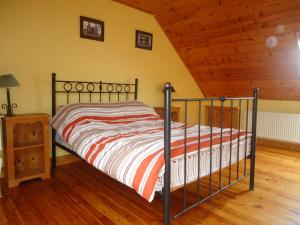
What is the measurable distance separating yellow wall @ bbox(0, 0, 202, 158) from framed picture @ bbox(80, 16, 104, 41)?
6 centimetres

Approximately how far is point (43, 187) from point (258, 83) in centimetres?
353

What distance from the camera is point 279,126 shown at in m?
3.88

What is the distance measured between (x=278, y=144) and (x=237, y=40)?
2.02m

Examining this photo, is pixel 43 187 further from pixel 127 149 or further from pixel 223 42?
pixel 223 42

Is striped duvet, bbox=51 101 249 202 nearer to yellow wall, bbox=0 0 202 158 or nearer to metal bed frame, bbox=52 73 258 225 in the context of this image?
metal bed frame, bbox=52 73 258 225

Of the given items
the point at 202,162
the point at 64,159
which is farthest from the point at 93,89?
the point at 202,162

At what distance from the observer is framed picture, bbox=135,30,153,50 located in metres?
3.67

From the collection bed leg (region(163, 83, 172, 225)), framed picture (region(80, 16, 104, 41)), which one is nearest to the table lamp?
framed picture (region(80, 16, 104, 41))

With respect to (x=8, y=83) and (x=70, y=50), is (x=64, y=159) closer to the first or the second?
(x=8, y=83)

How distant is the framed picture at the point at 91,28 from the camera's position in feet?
9.90

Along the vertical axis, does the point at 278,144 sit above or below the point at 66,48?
below

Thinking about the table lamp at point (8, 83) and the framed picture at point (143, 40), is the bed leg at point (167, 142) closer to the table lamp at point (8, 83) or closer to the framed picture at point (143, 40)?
the table lamp at point (8, 83)

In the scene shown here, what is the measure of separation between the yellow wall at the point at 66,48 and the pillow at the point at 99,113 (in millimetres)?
393

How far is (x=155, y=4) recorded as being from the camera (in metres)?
3.53
